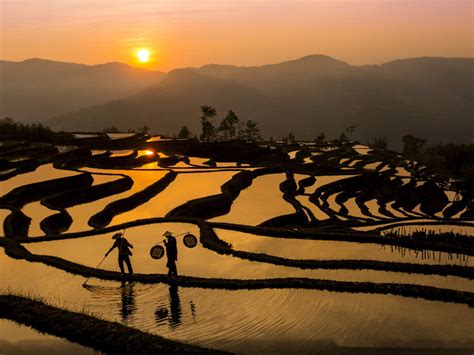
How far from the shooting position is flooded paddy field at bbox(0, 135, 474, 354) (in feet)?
37.0

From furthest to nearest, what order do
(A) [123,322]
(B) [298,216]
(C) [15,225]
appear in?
1. (B) [298,216]
2. (C) [15,225]
3. (A) [123,322]

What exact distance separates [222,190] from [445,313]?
74.2ft

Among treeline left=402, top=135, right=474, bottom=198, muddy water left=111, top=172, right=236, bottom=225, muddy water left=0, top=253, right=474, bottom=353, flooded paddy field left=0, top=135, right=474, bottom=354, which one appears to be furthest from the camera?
treeline left=402, top=135, right=474, bottom=198

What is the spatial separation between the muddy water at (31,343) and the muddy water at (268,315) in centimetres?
127

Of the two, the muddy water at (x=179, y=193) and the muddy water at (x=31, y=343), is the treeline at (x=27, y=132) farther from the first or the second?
the muddy water at (x=31, y=343)

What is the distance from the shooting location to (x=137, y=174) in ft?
138

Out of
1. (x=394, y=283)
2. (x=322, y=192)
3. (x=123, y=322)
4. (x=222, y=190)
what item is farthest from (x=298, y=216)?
(x=123, y=322)

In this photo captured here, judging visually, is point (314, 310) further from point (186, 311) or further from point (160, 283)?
point (160, 283)

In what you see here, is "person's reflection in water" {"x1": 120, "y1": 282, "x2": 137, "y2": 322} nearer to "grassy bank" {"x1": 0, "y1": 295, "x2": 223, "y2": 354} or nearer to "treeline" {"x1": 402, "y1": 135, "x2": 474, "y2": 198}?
"grassy bank" {"x1": 0, "y1": 295, "x2": 223, "y2": 354}

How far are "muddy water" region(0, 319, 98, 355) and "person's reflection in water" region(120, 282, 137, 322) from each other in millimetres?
1493

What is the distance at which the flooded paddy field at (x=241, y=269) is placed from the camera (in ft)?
37.0

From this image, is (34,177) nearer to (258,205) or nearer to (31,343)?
(258,205)

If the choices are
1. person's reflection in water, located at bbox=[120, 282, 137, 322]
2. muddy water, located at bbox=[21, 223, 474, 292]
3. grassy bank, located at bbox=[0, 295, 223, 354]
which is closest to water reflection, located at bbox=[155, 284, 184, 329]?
person's reflection in water, located at bbox=[120, 282, 137, 322]

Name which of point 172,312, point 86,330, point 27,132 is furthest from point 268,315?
point 27,132
